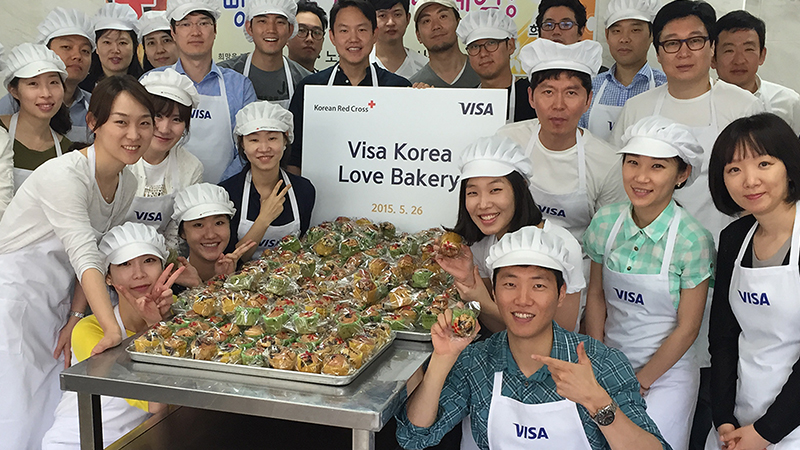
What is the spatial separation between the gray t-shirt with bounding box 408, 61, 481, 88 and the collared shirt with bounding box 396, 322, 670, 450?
7.44ft

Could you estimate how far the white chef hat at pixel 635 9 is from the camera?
3.49m

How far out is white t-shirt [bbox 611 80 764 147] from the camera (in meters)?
2.87

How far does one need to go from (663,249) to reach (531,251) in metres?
0.61

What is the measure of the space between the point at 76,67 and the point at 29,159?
0.86 m

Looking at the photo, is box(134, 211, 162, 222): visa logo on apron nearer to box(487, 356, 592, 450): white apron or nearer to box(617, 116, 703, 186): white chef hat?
box(487, 356, 592, 450): white apron

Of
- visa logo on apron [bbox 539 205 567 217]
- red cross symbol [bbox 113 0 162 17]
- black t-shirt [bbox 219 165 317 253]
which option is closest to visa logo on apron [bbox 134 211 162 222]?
black t-shirt [bbox 219 165 317 253]

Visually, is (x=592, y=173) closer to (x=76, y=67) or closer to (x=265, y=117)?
(x=265, y=117)

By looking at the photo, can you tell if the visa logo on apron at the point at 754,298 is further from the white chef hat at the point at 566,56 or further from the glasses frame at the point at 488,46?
the glasses frame at the point at 488,46

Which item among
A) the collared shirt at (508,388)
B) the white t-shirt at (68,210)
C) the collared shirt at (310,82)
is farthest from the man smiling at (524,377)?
the collared shirt at (310,82)

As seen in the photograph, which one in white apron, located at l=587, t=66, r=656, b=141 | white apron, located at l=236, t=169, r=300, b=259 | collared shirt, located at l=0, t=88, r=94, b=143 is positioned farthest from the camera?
collared shirt, located at l=0, t=88, r=94, b=143

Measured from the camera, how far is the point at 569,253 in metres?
2.20

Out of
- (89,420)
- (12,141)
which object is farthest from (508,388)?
(12,141)

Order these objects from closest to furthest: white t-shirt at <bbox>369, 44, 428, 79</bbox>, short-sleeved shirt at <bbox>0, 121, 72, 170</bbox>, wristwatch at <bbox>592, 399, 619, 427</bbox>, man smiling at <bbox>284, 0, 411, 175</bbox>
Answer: wristwatch at <bbox>592, 399, 619, 427</bbox> → short-sleeved shirt at <bbox>0, 121, 72, 170</bbox> → man smiling at <bbox>284, 0, 411, 175</bbox> → white t-shirt at <bbox>369, 44, 428, 79</bbox>

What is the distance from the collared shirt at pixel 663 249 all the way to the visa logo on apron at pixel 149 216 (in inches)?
68.1
